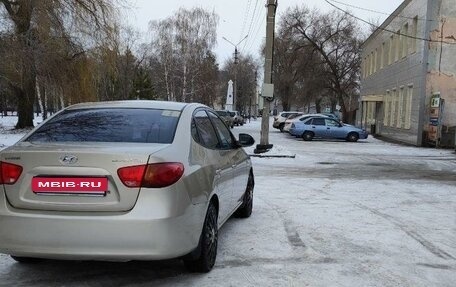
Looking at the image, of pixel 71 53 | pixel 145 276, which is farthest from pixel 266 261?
pixel 71 53

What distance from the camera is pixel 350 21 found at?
5441cm

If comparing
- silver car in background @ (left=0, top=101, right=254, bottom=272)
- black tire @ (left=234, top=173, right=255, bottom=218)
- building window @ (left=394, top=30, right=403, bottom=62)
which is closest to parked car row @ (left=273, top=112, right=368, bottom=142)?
building window @ (left=394, top=30, right=403, bottom=62)

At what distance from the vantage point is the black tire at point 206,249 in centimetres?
465

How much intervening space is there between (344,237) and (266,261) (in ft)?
4.95

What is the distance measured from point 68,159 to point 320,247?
3086mm

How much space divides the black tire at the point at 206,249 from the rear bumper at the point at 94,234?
71 cm

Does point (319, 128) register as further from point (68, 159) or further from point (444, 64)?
point (68, 159)

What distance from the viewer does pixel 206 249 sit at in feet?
15.5

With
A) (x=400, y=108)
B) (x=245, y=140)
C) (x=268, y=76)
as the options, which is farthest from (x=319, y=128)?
(x=245, y=140)

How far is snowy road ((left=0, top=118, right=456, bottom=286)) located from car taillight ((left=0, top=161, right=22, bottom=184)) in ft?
3.17

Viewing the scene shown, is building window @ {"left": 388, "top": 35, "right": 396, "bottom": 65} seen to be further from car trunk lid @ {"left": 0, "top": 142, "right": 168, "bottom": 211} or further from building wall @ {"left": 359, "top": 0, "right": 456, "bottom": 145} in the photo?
car trunk lid @ {"left": 0, "top": 142, "right": 168, "bottom": 211}

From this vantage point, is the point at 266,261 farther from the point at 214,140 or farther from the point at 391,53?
the point at 391,53

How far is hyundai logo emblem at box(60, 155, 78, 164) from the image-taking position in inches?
156

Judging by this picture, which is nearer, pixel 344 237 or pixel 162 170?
pixel 162 170
